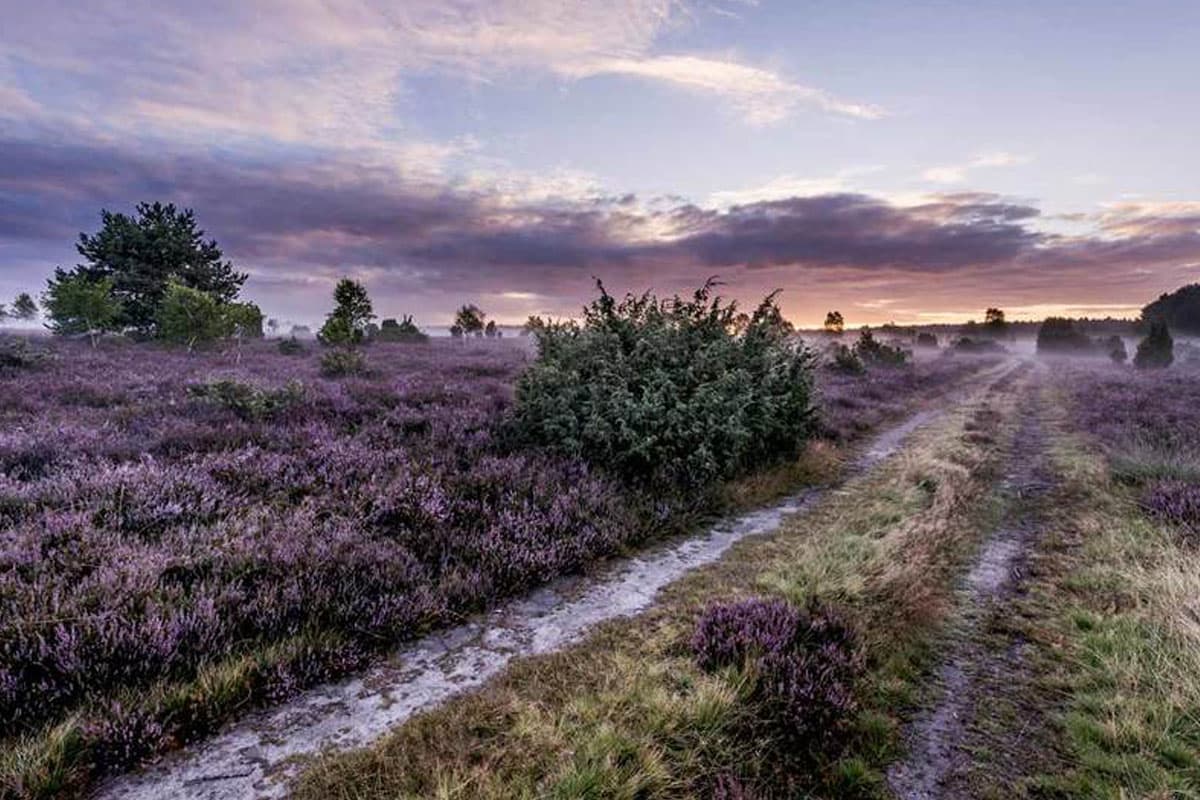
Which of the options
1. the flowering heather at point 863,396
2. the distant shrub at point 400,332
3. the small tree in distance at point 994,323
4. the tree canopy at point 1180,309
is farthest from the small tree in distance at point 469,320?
the small tree in distance at point 994,323

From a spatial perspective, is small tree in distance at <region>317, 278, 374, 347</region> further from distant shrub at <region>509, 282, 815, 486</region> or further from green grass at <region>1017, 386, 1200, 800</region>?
green grass at <region>1017, 386, 1200, 800</region>

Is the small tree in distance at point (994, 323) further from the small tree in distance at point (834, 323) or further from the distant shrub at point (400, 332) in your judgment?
the distant shrub at point (400, 332)

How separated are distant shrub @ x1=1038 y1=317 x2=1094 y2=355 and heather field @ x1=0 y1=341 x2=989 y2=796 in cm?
12528

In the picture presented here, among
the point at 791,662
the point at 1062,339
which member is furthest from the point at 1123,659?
the point at 1062,339

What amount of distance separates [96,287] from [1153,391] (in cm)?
5254

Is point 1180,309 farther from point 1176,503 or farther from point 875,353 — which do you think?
point 1176,503

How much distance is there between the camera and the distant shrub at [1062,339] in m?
102

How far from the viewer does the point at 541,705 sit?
417 cm

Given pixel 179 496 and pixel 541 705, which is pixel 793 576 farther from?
pixel 179 496

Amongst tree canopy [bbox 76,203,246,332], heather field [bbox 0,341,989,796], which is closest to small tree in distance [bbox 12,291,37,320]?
tree canopy [bbox 76,203,246,332]

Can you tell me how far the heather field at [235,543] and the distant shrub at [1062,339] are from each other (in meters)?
125

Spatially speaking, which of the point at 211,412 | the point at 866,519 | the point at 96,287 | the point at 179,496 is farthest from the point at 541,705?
the point at 96,287

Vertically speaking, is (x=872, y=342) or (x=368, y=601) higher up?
(x=872, y=342)

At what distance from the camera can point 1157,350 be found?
48281mm
